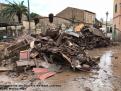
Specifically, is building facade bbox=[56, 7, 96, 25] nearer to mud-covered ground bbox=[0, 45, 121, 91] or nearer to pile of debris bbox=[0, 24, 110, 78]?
pile of debris bbox=[0, 24, 110, 78]

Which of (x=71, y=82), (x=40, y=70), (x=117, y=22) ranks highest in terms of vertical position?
(x=117, y=22)

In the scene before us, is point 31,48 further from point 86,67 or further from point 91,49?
point 91,49

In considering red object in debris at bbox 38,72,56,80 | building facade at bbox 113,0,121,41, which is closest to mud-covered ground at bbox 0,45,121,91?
red object in debris at bbox 38,72,56,80

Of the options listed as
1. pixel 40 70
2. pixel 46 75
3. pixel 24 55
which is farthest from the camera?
pixel 24 55

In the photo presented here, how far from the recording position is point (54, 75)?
13.6 m

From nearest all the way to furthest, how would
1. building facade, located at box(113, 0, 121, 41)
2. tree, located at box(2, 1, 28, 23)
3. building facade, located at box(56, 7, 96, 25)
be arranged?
building facade, located at box(113, 0, 121, 41) → tree, located at box(2, 1, 28, 23) → building facade, located at box(56, 7, 96, 25)

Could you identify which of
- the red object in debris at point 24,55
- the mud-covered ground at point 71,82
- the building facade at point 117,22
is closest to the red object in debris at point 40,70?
the mud-covered ground at point 71,82

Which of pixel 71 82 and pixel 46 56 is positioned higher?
pixel 46 56

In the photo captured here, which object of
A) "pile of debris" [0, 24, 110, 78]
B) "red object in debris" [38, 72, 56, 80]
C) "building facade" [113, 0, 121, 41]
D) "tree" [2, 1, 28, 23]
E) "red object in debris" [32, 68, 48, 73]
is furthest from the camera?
"tree" [2, 1, 28, 23]

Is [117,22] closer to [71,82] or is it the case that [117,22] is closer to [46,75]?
[46,75]

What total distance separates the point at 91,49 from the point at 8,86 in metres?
15.6

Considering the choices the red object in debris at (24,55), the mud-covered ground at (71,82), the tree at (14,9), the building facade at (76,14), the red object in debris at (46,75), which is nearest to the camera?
the mud-covered ground at (71,82)

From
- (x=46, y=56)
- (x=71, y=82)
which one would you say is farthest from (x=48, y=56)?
(x=71, y=82)

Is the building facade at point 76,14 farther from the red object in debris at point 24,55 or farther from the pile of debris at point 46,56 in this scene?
the red object in debris at point 24,55
